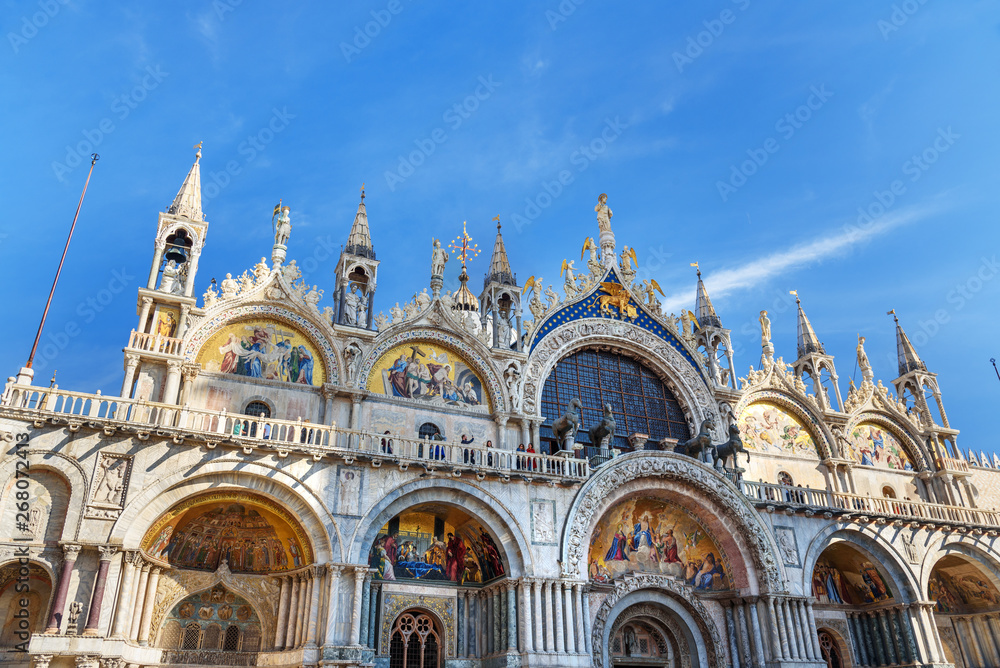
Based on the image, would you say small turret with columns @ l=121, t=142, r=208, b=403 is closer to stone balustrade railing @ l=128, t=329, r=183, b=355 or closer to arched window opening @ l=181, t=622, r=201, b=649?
stone balustrade railing @ l=128, t=329, r=183, b=355

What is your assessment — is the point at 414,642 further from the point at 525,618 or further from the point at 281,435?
the point at 281,435

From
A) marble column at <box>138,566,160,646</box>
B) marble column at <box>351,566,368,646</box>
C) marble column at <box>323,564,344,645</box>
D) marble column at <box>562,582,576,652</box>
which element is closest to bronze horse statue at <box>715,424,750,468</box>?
marble column at <box>562,582,576,652</box>

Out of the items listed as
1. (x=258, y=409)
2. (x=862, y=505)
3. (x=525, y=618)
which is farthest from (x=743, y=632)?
(x=258, y=409)

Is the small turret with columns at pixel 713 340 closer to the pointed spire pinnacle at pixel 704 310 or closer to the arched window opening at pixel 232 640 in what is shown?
the pointed spire pinnacle at pixel 704 310

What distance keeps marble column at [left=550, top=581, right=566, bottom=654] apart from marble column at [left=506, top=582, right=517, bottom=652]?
1118mm

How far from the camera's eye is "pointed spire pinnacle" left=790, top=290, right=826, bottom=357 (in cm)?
3288

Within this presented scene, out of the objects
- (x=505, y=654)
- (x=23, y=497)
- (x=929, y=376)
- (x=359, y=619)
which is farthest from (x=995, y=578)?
(x=23, y=497)

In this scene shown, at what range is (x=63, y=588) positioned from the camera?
639 inches

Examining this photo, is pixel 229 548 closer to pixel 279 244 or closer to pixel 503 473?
pixel 503 473

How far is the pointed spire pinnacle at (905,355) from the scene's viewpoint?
3481 centimetres

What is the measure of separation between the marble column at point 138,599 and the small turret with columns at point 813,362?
2604 centimetres

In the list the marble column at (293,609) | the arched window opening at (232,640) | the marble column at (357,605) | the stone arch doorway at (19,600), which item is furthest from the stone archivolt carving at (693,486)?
the stone arch doorway at (19,600)

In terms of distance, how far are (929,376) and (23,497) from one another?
3564cm

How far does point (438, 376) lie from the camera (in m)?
24.8
